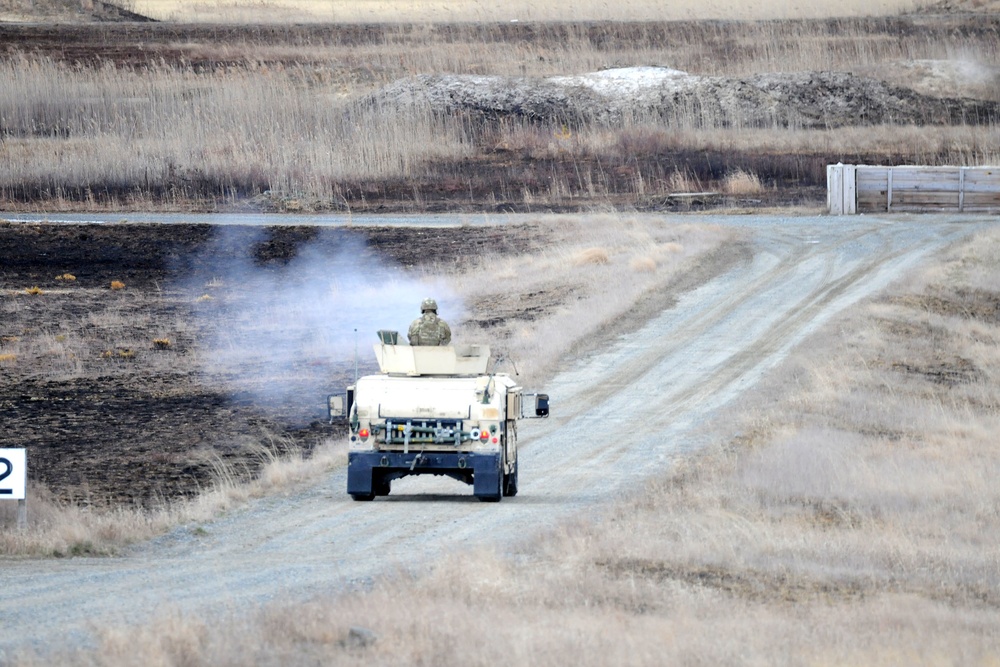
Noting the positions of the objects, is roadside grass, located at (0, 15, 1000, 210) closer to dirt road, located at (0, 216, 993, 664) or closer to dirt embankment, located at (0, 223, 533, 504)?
dirt embankment, located at (0, 223, 533, 504)

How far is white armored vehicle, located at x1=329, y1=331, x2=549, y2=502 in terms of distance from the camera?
1864cm

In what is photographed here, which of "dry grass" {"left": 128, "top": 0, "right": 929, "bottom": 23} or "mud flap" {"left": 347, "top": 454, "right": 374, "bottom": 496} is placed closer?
"mud flap" {"left": 347, "top": 454, "right": 374, "bottom": 496}

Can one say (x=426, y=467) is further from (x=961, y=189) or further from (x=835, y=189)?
(x=961, y=189)

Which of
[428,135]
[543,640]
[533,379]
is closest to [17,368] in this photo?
[533,379]

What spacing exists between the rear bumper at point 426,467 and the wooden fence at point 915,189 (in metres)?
35.4

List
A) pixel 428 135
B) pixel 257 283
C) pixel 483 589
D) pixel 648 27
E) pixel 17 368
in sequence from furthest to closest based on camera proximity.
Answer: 1. pixel 648 27
2. pixel 428 135
3. pixel 257 283
4. pixel 17 368
5. pixel 483 589

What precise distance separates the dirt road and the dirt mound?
27127 mm

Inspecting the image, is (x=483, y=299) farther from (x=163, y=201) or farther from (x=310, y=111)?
(x=310, y=111)

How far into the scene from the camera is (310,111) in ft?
229

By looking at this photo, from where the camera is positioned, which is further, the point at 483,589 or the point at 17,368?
the point at 17,368

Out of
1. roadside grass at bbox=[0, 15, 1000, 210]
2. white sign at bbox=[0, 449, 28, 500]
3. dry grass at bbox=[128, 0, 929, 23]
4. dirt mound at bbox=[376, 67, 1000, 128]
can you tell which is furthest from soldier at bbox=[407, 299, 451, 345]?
dry grass at bbox=[128, 0, 929, 23]

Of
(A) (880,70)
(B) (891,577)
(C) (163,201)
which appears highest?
(A) (880,70)

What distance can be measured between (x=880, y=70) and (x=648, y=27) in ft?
63.5

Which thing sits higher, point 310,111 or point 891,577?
point 310,111
